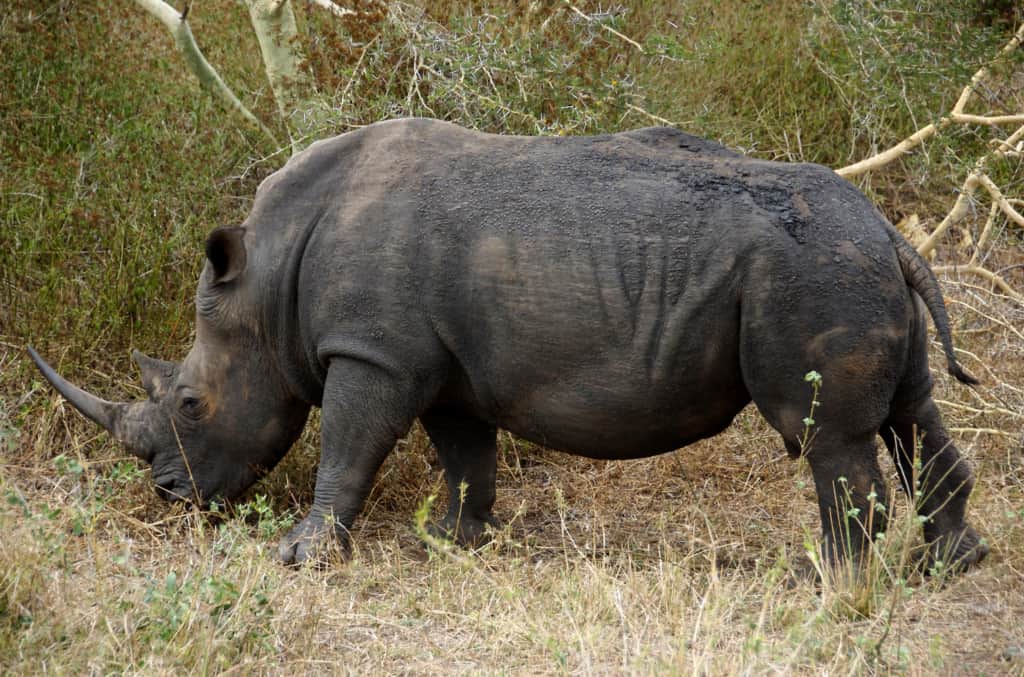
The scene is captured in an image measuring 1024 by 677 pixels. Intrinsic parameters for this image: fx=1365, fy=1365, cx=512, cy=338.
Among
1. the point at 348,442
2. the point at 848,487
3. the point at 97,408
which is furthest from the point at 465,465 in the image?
the point at 848,487

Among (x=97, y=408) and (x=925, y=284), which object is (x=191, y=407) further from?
(x=925, y=284)

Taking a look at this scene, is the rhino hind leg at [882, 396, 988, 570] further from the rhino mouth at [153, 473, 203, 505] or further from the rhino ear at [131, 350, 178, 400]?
the rhino ear at [131, 350, 178, 400]

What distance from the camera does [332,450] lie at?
5141 millimetres

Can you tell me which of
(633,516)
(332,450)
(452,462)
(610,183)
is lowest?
(633,516)

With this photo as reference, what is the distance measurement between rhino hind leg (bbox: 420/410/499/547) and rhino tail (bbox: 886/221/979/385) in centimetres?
186

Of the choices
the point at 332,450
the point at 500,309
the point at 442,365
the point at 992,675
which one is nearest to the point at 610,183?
the point at 500,309

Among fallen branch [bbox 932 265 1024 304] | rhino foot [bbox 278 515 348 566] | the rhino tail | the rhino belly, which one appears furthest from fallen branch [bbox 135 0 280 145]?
the rhino tail

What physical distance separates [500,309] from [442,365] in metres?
0.35

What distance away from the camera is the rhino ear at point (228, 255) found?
5.26 metres

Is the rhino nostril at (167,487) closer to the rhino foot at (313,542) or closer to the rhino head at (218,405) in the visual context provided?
the rhino head at (218,405)

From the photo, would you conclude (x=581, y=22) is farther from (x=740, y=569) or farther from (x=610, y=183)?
(x=740, y=569)

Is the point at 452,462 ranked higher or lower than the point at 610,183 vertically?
lower

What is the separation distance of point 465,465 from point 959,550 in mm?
1975

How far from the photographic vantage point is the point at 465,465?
18.6 ft
